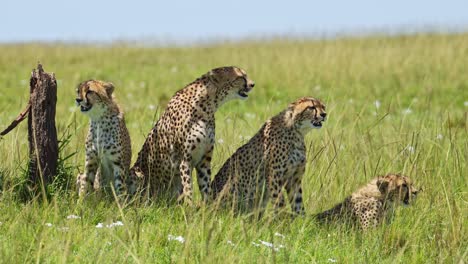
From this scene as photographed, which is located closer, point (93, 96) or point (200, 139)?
point (93, 96)

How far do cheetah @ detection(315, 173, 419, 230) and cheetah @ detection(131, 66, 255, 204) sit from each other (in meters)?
0.83

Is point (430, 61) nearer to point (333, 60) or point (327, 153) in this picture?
point (333, 60)

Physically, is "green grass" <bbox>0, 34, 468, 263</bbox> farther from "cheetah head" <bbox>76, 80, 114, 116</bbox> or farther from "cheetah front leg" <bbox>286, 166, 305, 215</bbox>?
"cheetah head" <bbox>76, 80, 114, 116</bbox>

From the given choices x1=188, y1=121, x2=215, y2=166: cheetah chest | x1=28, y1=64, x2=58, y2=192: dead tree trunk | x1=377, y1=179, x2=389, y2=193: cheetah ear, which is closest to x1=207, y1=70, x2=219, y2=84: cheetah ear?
x1=188, y1=121, x2=215, y2=166: cheetah chest

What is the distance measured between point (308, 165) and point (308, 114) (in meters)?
0.95

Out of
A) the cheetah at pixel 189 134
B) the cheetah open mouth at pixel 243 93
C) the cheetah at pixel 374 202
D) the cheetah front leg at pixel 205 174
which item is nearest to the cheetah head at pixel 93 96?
the cheetah at pixel 189 134

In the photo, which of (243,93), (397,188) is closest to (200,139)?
(243,93)

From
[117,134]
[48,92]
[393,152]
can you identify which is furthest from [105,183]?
[393,152]

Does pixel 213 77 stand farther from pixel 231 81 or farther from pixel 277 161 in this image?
pixel 277 161

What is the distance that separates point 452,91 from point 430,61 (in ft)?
5.97

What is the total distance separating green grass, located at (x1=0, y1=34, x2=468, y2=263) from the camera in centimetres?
447

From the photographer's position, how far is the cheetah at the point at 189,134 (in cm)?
555

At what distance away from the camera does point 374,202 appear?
567cm

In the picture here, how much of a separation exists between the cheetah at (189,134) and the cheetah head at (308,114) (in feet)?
1.08
